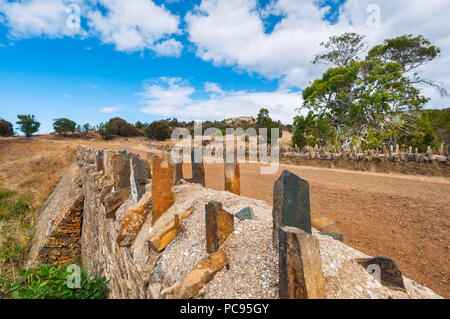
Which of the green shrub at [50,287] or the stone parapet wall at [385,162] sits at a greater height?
the stone parapet wall at [385,162]

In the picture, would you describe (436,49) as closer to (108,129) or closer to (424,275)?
(424,275)

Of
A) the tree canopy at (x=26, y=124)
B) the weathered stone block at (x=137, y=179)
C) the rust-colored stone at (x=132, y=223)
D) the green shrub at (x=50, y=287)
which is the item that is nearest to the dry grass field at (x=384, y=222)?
the rust-colored stone at (x=132, y=223)

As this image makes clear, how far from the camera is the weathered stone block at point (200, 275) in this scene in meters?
1.24

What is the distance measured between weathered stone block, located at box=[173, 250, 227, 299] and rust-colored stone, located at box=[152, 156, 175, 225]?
113cm

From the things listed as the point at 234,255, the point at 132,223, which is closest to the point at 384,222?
the point at 234,255

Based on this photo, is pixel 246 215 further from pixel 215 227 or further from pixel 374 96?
pixel 374 96

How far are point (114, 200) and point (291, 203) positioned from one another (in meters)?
2.75

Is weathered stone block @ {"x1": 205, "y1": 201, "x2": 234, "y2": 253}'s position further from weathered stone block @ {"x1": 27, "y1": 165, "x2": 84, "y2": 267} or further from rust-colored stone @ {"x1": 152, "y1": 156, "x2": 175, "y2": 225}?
weathered stone block @ {"x1": 27, "y1": 165, "x2": 84, "y2": 267}

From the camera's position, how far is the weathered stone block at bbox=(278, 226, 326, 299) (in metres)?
1.00

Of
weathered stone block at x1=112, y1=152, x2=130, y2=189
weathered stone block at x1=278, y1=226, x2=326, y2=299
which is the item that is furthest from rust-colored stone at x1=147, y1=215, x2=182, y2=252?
weathered stone block at x1=112, y1=152, x2=130, y2=189

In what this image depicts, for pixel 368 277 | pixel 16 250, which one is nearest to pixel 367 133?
pixel 368 277

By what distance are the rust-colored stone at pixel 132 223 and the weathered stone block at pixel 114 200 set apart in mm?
768

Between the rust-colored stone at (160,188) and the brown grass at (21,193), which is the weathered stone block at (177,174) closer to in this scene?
the rust-colored stone at (160,188)
